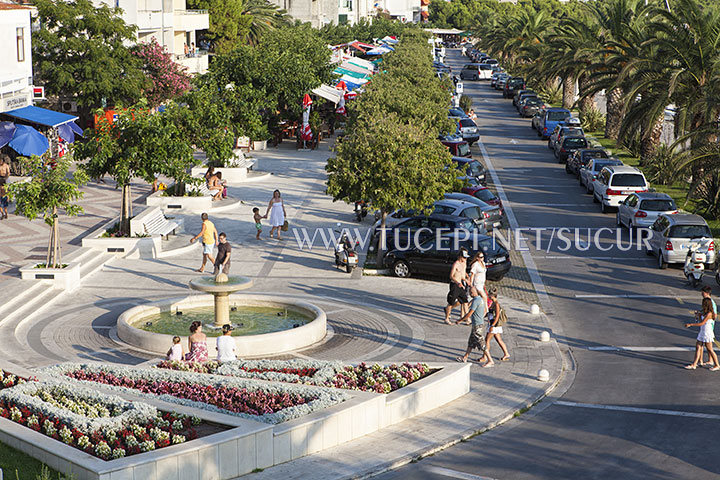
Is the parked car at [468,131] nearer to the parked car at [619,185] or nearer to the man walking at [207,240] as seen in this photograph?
the parked car at [619,185]

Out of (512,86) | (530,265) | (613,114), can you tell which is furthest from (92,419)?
(512,86)

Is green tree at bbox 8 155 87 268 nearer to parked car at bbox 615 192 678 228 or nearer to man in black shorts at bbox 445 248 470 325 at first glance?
man in black shorts at bbox 445 248 470 325

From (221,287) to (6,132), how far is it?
2154 centimetres

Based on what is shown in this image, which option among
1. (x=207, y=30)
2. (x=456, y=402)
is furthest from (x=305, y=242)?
(x=207, y=30)

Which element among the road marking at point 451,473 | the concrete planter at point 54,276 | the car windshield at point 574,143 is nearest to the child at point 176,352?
the road marking at point 451,473

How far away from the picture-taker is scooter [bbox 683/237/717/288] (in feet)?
82.4

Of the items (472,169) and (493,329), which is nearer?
(493,329)

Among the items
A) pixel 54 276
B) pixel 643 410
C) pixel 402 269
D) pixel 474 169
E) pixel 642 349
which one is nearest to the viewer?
pixel 643 410

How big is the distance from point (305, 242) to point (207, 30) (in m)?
51.8

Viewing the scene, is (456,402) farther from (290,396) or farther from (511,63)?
(511,63)

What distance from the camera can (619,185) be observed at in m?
35.5

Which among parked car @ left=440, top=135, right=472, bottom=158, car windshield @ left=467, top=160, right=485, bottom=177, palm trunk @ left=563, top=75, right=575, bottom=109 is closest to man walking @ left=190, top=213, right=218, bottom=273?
car windshield @ left=467, top=160, right=485, bottom=177

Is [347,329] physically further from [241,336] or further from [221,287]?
[221,287]

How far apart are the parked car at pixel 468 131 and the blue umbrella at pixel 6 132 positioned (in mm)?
24297
